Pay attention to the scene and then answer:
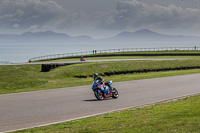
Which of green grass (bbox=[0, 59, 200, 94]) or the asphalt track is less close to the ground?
green grass (bbox=[0, 59, 200, 94])

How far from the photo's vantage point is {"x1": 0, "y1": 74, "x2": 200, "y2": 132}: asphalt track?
37.8ft

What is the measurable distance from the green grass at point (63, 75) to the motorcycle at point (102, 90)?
257 inches

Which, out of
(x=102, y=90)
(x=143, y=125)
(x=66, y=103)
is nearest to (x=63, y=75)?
(x=102, y=90)

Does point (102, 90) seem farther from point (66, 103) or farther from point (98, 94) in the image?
point (66, 103)

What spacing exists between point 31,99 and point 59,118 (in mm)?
4899

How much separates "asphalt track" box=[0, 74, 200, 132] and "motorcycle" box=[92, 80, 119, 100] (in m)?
0.32

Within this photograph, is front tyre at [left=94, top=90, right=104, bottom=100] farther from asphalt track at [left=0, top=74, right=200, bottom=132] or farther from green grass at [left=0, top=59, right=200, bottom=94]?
green grass at [left=0, top=59, right=200, bottom=94]

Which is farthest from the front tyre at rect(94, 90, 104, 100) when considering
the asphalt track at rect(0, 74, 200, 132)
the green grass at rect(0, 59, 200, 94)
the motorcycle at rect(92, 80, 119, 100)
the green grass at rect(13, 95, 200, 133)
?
the green grass at rect(0, 59, 200, 94)

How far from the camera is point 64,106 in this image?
46.3 feet

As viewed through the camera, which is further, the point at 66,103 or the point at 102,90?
the point at 102,90

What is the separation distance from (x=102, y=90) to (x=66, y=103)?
6.88 feet

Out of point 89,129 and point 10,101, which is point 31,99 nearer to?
point 10,101

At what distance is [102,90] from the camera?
52.4ft

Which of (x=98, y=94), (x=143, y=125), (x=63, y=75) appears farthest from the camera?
(x=63, y=75)
